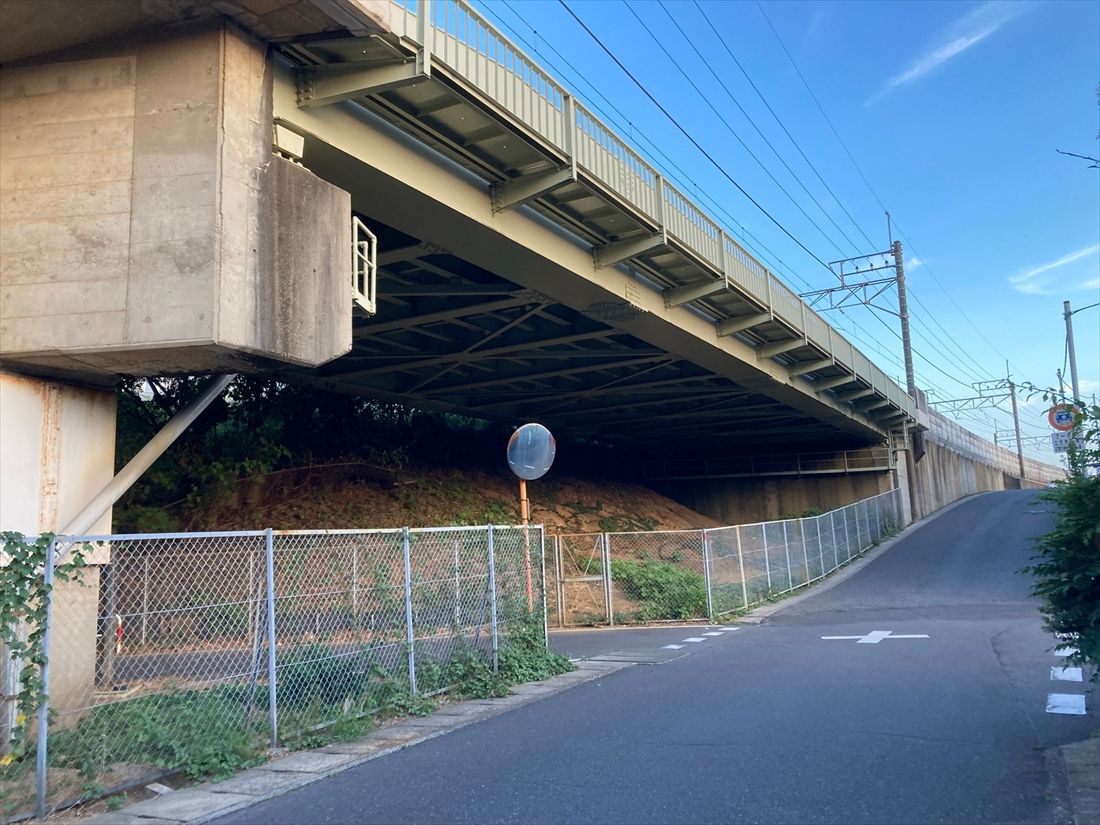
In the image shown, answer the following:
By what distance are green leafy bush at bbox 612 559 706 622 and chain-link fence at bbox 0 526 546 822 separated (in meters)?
7.43

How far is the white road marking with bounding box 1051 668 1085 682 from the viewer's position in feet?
30.9

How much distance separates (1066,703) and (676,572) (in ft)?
34.2

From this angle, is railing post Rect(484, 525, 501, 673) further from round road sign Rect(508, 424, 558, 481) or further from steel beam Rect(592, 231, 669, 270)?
steel beam Rect(592, 231, 669, 270)

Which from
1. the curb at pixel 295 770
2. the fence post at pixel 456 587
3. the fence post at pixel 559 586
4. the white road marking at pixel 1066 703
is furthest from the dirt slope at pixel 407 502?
the white road marking at pixel 1066 703

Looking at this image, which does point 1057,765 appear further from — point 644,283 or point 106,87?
point 644,283

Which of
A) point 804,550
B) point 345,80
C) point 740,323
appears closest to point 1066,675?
point 345,80

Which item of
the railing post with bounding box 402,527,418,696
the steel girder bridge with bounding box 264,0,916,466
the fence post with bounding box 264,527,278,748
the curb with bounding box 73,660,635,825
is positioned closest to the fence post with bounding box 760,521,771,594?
the steel girder bridge with bounding box 264,0,916,466

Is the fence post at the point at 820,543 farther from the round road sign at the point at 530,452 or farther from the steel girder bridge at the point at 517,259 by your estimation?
the round road sign at the point at 530,452

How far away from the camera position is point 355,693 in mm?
8266

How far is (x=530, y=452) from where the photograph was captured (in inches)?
449

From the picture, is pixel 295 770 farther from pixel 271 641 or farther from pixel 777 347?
pixel 777 347

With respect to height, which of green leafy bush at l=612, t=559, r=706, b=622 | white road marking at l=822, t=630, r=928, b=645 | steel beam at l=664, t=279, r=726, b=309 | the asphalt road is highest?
steel beam at l=664, t=279, r=726, b=309

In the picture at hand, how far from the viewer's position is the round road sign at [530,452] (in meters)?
11.4

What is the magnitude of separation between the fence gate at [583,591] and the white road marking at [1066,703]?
938cm
